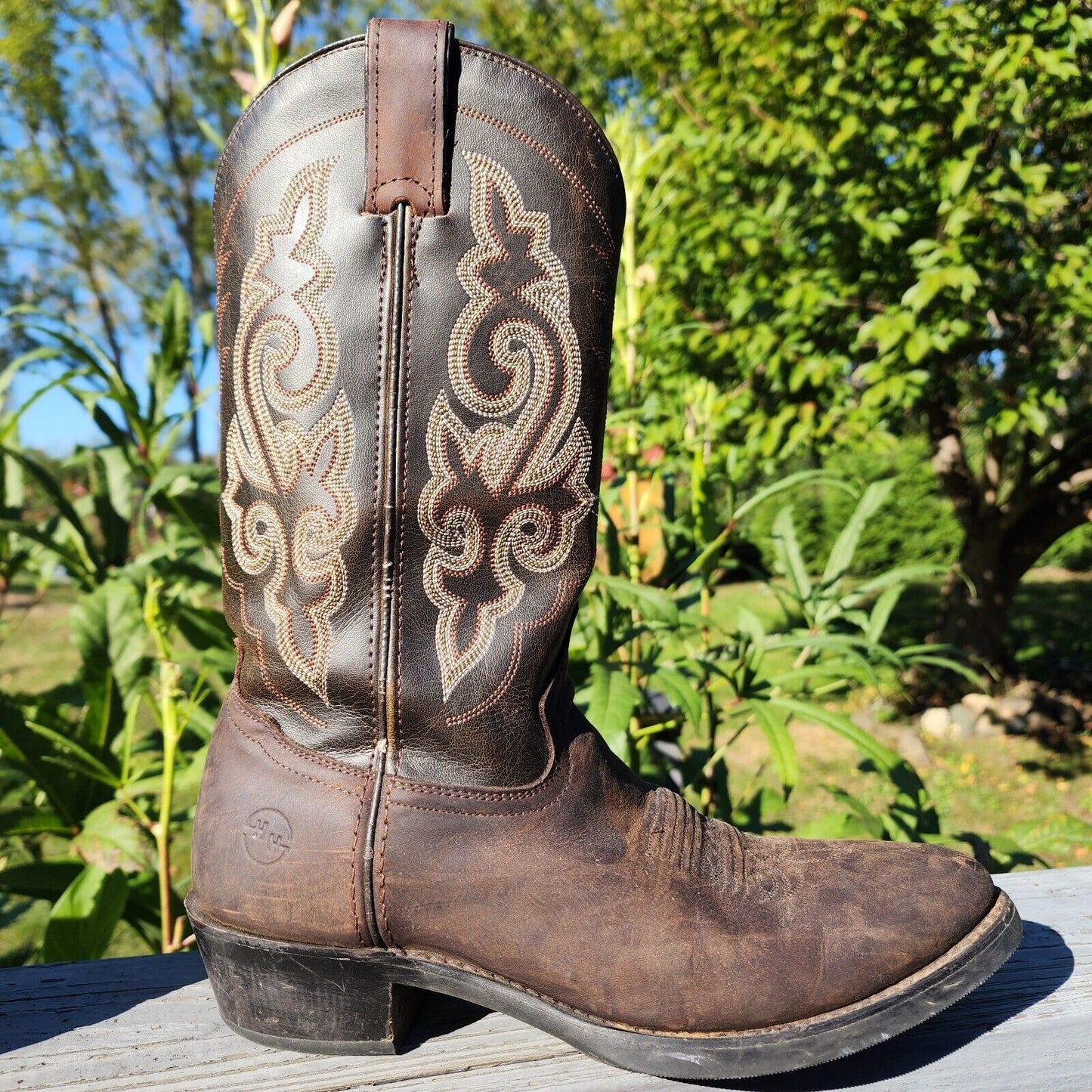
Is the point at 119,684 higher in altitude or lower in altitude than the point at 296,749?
lower

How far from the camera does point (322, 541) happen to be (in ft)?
2.63

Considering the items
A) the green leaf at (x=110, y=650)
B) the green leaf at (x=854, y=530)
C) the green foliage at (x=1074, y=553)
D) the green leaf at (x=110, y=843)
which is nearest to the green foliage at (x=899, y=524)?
the green foliage at (x=1074, y=553)

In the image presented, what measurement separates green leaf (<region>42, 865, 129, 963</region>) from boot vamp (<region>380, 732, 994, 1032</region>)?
62 cm

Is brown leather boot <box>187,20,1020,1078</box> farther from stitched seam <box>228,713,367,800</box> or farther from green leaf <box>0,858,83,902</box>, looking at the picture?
green leaf <box>0,858,83,902</box>

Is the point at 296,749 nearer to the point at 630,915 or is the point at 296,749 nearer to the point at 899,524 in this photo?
the point at 630,915

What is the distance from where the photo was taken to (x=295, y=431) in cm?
80

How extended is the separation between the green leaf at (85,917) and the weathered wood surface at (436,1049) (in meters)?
0.23

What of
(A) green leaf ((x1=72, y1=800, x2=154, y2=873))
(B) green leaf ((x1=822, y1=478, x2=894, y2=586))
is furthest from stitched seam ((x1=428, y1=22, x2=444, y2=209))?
(B) green leaf ((x1=822, y1=478, x2=894, y2=586))

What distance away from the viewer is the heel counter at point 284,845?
795mm

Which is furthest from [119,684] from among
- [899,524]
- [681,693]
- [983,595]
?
[899,524]

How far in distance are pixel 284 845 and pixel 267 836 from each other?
2cm

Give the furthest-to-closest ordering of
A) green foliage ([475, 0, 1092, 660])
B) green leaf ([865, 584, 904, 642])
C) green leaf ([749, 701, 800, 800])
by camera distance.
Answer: green foliage ([475, 0, 1092, 660]) < green leaf ([865, 584, 904, 642]) < green leaf ([749, 701, 800, 800])

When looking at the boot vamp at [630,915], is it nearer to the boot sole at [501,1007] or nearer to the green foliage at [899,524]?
the boot sole at [501,1007]

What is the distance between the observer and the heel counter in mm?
795
